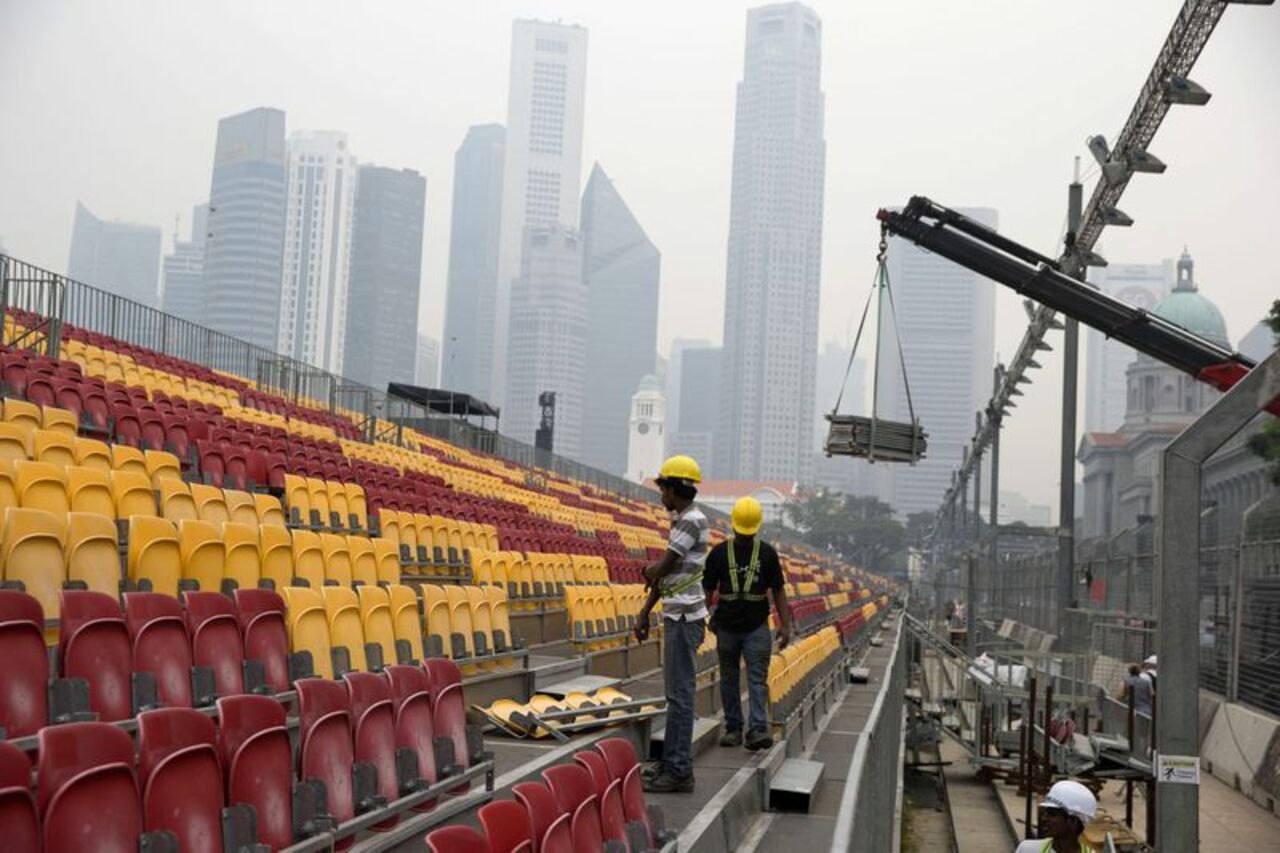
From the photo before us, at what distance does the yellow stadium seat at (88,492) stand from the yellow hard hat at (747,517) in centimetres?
390

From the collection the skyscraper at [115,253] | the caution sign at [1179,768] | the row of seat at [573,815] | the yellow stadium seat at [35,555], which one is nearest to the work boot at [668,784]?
the row of seat at [573,815]

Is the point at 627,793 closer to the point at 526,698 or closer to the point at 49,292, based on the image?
the point at 526,698

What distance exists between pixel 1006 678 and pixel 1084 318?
16.2 ft

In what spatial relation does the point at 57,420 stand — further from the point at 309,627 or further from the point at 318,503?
the point at 309,627

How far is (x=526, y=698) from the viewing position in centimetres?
878

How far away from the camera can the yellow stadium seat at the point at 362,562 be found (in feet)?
28.5

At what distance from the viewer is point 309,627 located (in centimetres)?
635

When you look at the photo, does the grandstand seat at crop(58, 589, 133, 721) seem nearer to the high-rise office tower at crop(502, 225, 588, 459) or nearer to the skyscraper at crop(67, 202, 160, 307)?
the skyscraper at crop(67, 202, 160, 307)

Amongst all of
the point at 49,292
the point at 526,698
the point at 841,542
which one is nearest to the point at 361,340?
the point at 841,542

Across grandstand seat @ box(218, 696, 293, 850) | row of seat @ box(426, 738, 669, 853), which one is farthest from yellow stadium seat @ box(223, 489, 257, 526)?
grandstand seat @ box(218, 696, 293, 850)

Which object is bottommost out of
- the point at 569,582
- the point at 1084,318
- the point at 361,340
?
the point at 569,582

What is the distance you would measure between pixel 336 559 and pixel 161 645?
11.0ft

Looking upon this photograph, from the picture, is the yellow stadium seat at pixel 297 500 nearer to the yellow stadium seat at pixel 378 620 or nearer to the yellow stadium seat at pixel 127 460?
the yellow stadium seat at pixel 127 460

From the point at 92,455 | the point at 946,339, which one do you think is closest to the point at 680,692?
the point at 92,455
